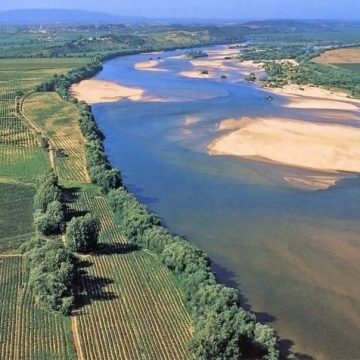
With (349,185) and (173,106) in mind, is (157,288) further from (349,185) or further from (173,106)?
(173,106)

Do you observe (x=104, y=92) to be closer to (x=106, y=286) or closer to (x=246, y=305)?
(x=106, y=286)

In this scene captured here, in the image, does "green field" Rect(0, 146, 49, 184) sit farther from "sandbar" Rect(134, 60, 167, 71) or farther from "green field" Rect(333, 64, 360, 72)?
"green field" Rect(333, 64, 360, 72)

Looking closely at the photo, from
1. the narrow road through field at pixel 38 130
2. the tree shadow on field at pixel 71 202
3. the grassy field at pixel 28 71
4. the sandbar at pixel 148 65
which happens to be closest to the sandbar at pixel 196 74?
the sandbar at pixel 148 65

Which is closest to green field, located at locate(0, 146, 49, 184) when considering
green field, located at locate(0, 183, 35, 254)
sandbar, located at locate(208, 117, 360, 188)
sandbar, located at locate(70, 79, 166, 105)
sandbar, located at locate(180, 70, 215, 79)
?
green field, located at locate(0, 183, 35, 254)

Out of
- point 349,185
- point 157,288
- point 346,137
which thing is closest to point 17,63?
point 346,137

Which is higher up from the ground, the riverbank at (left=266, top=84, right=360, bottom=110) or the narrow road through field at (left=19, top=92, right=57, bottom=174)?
the riverbank at (left=266, top=84, right=360, bottom=110)

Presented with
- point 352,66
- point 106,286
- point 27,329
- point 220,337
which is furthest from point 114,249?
point 352,66
